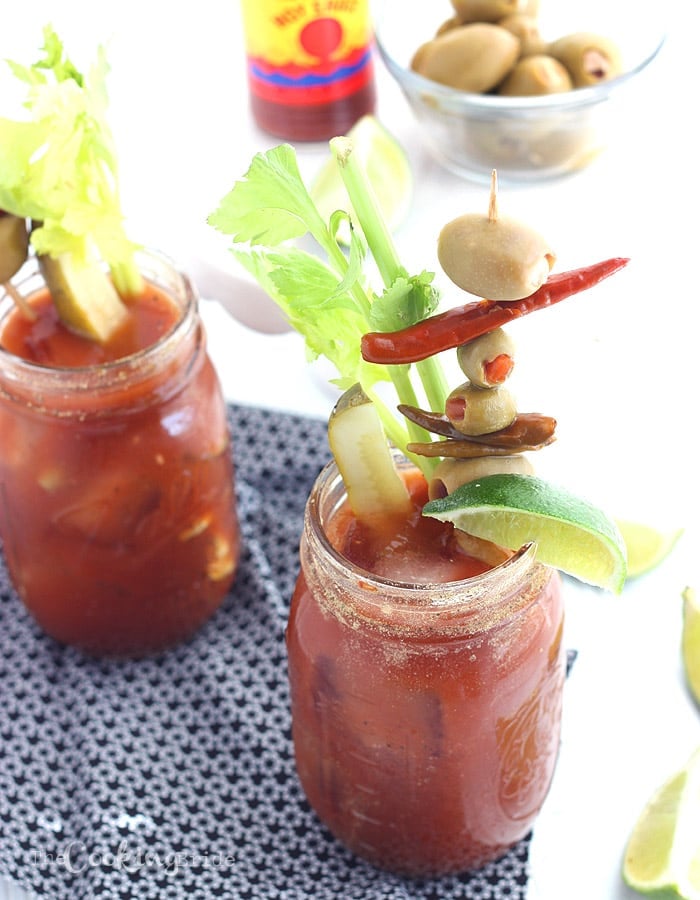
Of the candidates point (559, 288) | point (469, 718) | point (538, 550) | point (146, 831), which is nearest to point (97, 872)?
point (146, 831)

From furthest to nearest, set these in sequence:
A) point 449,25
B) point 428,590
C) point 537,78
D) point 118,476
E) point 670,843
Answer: point 449,25 → point 537,78 → point 118,476 → point 670,843 → point 428,590

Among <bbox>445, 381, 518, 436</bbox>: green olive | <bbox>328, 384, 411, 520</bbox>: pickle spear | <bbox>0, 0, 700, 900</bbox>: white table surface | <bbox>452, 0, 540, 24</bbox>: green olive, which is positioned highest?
<bbox>445, 381, 518, 436</bbox>: green olive

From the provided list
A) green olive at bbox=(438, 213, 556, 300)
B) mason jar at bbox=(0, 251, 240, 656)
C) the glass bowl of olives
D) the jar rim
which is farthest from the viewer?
the glass bowl of olives

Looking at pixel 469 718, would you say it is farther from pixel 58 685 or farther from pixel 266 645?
pixel 58 685

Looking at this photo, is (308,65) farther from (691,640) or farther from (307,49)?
(691,640)

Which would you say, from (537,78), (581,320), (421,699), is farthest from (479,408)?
(537,78)

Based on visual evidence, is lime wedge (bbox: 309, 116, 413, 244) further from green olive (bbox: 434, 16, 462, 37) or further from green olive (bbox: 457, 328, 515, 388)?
green olive (bbox: 457, 328, 515, 388)

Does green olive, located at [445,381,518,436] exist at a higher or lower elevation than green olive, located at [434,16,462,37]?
higher

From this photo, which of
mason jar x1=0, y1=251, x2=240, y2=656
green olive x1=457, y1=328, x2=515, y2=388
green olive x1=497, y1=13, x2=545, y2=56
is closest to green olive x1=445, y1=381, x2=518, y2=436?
green olive x1=457, y1=328, x2=515, y2=388
